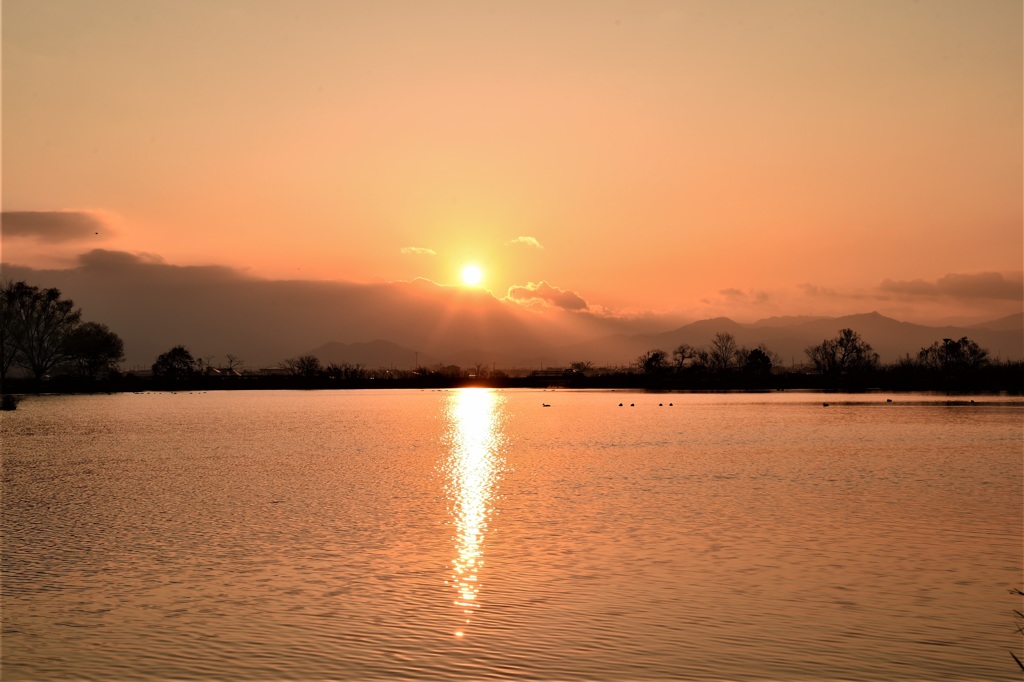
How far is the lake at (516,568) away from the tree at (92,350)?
141 metres

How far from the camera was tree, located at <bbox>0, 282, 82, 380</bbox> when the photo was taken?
159m

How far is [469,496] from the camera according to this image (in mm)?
34250

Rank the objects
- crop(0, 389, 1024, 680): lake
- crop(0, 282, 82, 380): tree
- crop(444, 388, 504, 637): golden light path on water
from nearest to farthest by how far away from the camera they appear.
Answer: crop(0, 389, 1024, 680): lake < crop(444, 388, 504, 637): golden light path on water < crop(0, 282, 82, 380): tree

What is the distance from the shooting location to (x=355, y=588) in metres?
19.0

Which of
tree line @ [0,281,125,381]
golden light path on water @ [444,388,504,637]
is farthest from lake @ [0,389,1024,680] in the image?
tree line @ [0,281,125,381]

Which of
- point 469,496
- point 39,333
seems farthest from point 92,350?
point 469,496

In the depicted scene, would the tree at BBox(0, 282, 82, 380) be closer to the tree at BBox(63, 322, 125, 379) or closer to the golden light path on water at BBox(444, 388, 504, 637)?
the tree at BBox(63, 322, 125, 379)

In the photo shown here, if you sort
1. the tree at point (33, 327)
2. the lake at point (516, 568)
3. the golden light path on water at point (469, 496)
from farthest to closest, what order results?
the tree at point (33, 327), the golden light path on water at point (469, 496), the lake at point (516, 568)

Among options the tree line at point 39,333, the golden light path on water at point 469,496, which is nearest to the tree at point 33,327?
the tree line at point 39,333

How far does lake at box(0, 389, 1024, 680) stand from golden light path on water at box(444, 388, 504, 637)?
0.14 m

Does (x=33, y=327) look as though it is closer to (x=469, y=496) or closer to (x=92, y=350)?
(x=92, y=350)

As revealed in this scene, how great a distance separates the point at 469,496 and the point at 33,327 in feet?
511

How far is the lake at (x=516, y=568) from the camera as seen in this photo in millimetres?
14500

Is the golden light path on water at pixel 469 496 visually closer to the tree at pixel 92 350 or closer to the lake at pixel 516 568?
the lake at pixel 516 568
